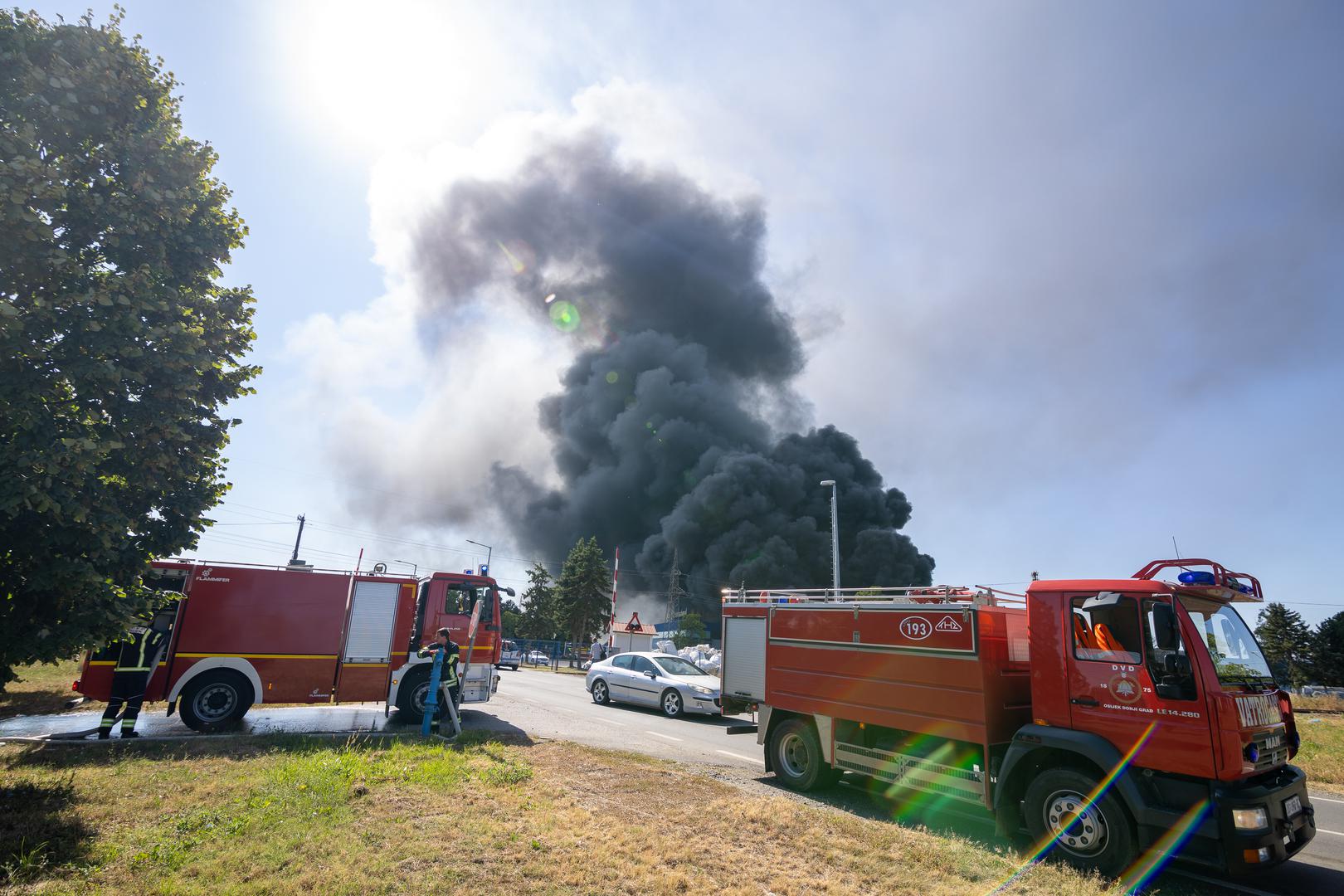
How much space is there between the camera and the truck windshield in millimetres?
5464

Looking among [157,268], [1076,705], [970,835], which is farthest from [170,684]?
[1076,705]

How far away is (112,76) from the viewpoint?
6492 mm

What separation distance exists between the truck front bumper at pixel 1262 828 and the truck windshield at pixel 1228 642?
794 millimetres

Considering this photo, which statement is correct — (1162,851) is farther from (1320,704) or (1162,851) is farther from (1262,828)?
(1320,704)

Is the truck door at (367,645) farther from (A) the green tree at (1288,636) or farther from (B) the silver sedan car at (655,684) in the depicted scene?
(A) the green tree at (1288,636)

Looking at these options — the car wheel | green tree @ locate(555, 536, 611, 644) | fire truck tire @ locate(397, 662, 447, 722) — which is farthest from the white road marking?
green tree @ locate(555, 536, 611, 644)

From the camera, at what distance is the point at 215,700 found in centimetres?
1085

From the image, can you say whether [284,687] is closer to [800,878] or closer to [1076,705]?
[800,878]

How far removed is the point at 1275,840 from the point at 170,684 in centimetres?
1339

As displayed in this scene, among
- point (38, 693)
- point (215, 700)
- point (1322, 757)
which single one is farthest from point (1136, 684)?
point (38, 693)

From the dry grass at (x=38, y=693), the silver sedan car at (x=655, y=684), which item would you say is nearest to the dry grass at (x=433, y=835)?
the dry grass at (x=38, y=693)

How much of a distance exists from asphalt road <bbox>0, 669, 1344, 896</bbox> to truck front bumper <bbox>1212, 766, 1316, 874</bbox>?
0.66m

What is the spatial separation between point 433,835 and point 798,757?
458cm

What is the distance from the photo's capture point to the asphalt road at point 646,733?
19.6 ft
